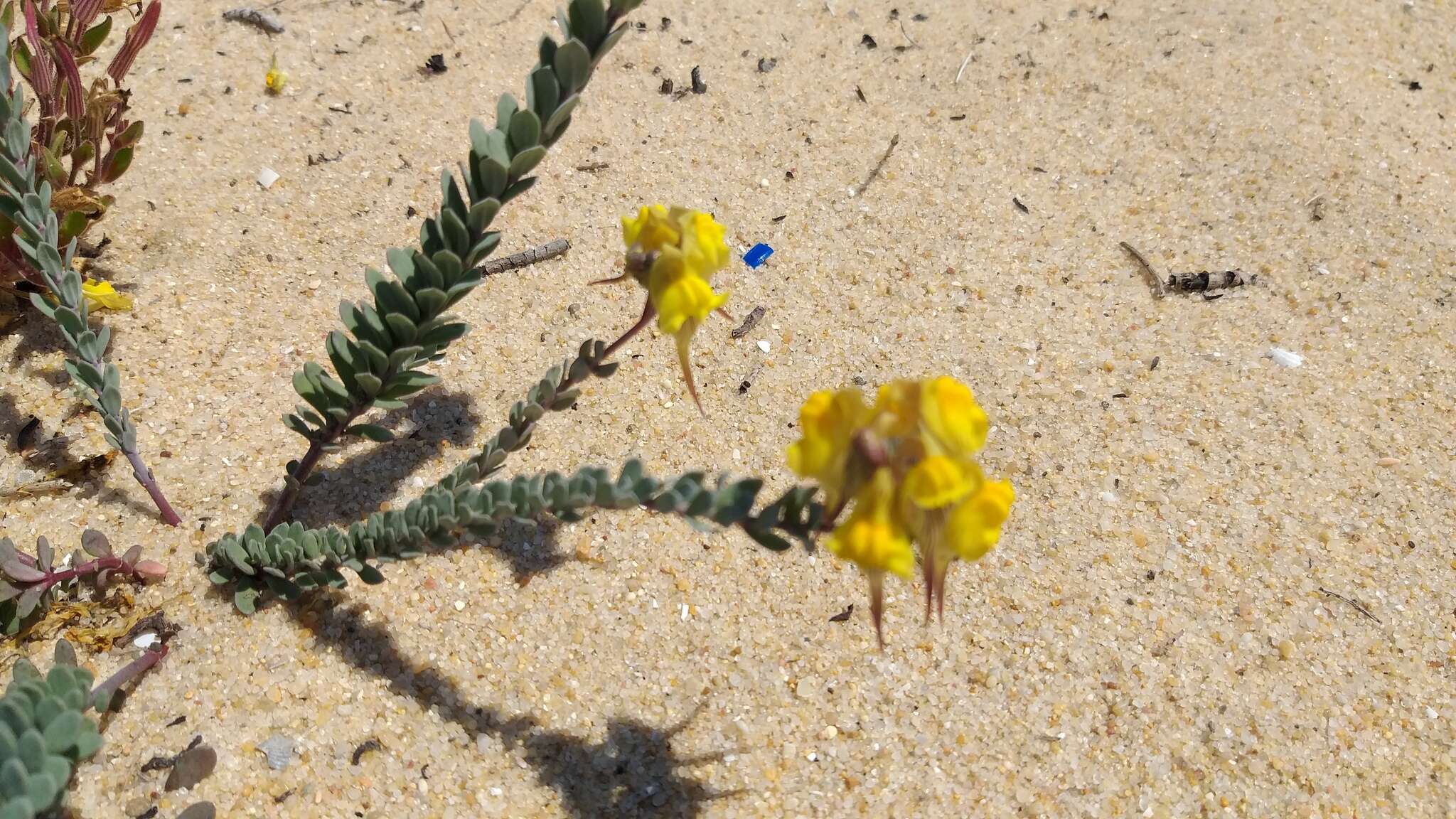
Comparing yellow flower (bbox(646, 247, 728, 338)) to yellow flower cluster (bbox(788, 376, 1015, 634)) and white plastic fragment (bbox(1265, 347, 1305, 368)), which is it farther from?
white plastic fragment (bbox(1265, 347, 1305, 368))

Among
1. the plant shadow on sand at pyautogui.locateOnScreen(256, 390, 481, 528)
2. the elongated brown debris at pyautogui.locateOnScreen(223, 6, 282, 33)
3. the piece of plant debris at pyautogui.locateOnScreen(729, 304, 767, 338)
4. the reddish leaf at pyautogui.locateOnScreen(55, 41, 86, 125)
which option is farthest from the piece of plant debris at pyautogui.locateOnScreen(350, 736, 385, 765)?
the elongated brown debris at pyautogui.locateOnScreen(223, 6, 282, 33)

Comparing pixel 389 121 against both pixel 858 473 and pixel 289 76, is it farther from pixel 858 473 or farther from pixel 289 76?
pixel 858 473

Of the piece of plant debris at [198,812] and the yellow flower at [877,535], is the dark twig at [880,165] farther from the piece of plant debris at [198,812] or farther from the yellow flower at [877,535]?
the piece of plant debris at [198,812]

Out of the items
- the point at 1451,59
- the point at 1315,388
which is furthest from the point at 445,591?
the point at 1451,59

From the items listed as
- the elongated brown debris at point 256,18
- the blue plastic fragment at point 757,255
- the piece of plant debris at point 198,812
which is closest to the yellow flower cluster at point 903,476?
the piece of plant debris at point 198,812

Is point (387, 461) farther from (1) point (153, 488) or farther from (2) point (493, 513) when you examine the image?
(2) point (493, 513)

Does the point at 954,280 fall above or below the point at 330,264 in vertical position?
below
